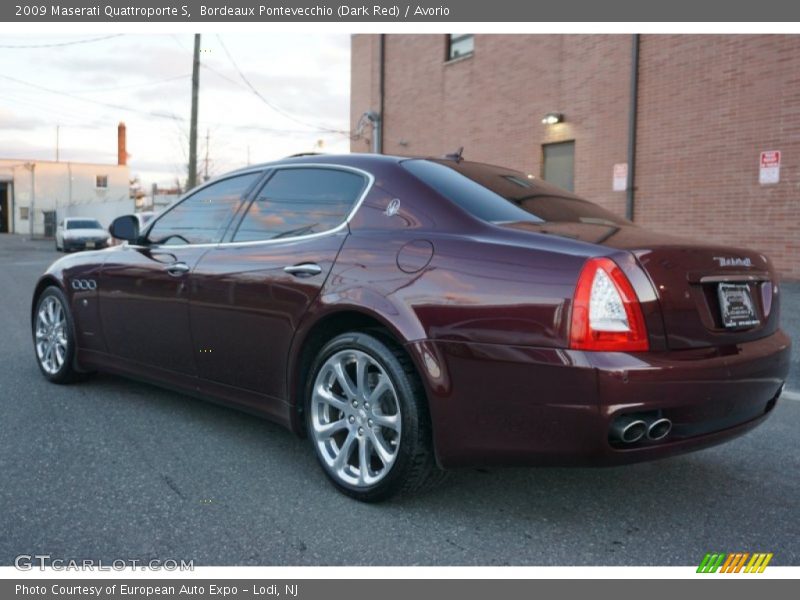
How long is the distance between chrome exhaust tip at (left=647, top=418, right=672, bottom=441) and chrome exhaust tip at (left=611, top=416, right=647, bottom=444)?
0.13ft

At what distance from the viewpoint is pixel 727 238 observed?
39.4 ft

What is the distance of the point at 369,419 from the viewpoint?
319cm

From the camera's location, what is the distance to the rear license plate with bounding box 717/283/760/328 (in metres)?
2.97

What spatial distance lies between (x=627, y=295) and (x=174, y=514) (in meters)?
1.95

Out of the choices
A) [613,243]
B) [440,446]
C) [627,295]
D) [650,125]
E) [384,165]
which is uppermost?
[650,125]

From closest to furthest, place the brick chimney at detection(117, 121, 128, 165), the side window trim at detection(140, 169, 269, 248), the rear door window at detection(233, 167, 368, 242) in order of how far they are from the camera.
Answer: the rear door window at detection(233, 167, 368, 242)
the side window trim at detection(140, 169, 269, 248)
the brick chimney at detection(117, 121, 128, 165)

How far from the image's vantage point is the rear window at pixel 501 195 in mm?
3246

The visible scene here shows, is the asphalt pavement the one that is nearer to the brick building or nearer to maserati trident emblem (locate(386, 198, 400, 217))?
maserati trident emblem (locate(386, 198, 400, 217))

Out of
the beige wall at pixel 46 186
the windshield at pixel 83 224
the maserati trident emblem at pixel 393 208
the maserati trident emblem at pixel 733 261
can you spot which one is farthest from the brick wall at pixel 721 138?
the beige wall at pixel 46 186

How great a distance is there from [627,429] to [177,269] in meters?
2.61

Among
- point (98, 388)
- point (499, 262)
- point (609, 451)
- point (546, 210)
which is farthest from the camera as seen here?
point (98, 388)

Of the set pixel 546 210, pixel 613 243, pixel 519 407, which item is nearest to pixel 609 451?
pixel 519 407

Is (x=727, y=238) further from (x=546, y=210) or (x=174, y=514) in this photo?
(x=174, y=514)

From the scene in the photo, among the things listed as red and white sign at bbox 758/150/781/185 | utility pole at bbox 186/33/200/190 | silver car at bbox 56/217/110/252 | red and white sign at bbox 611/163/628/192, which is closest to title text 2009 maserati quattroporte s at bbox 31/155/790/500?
red and white sign at bbox 758/150/781/185
